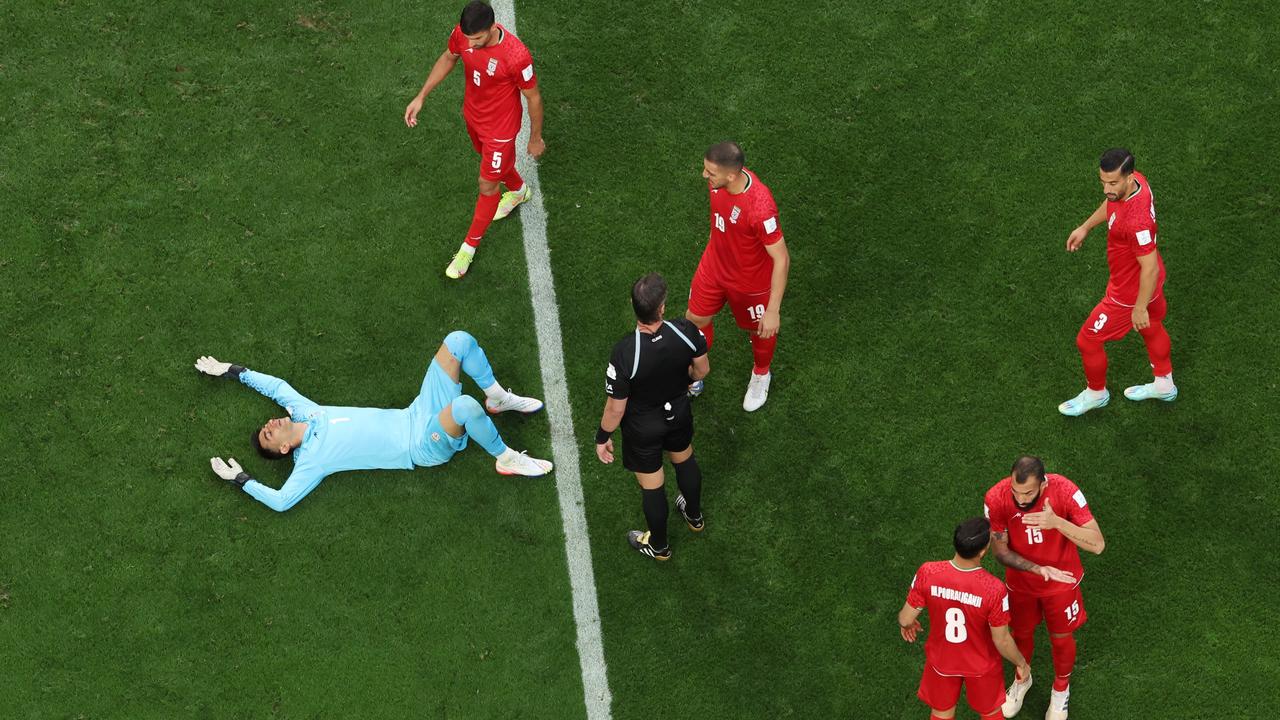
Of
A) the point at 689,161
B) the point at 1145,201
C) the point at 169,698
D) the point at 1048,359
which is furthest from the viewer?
the point at 689,161

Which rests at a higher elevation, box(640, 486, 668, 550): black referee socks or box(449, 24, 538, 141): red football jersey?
box(449, 24, 538, 141): red football jersey

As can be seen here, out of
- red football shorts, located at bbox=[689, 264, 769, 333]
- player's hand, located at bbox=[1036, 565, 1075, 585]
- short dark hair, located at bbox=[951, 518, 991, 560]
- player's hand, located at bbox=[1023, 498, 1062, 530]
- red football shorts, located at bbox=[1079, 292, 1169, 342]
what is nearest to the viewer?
short dark hair, located at bbox=[951, 518, 991, 560]

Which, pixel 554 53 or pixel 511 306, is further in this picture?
pixel 554 53

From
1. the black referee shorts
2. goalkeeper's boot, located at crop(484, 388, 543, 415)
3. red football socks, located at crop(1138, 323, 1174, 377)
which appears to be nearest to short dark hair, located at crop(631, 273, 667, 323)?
the black referee shorts

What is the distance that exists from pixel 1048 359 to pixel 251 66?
6.89 meters

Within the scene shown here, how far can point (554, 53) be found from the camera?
420 inches

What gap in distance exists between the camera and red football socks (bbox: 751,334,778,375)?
9008 millimetres

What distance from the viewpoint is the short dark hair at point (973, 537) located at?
6.93 metres

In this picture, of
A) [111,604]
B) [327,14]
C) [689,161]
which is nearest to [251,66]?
[327,14]

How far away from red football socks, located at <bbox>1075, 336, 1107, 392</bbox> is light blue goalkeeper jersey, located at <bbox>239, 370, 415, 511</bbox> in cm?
486

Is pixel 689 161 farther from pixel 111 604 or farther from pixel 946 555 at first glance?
Answer: pixel 111 604

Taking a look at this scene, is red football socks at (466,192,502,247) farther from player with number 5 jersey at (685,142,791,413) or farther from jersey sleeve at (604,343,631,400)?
jersey sleeve at (604,343,631,400)

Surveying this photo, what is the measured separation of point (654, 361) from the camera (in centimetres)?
739

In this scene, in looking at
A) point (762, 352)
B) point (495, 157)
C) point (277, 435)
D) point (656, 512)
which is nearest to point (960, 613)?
point (656, 512)
